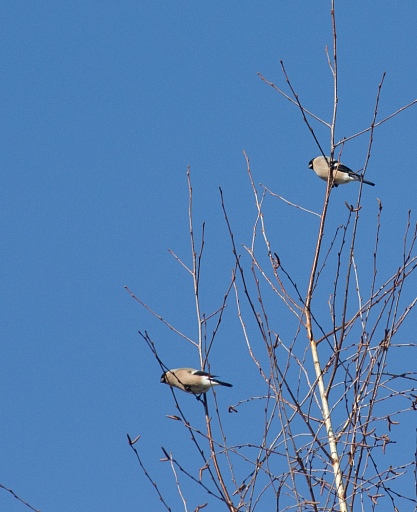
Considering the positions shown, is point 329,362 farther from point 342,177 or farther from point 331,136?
point 342,177

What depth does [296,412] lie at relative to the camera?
11.9ft

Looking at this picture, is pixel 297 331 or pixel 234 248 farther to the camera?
pixel 297 331

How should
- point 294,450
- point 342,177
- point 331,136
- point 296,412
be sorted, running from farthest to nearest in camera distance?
point 342,177
point 331,136
point 296,412
point 294,450

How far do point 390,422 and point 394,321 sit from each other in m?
0.44

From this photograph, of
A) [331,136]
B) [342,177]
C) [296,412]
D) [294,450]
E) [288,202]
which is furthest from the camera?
[342,177]

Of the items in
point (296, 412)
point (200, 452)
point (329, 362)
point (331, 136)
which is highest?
point (331, 136)

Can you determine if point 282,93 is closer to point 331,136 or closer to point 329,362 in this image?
point 331,136

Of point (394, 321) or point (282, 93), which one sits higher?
point (282, 93)

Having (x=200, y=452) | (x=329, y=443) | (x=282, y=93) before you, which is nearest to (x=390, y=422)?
(x=329, y=443)

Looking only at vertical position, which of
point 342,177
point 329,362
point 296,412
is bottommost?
point 296,412

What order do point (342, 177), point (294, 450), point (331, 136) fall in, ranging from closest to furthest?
point (294, 450)
point (331, 136)
point (342, 177)

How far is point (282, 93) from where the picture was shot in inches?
159

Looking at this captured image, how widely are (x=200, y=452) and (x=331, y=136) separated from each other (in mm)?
1481

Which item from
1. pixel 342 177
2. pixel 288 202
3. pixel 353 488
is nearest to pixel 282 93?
pixel 288 202
